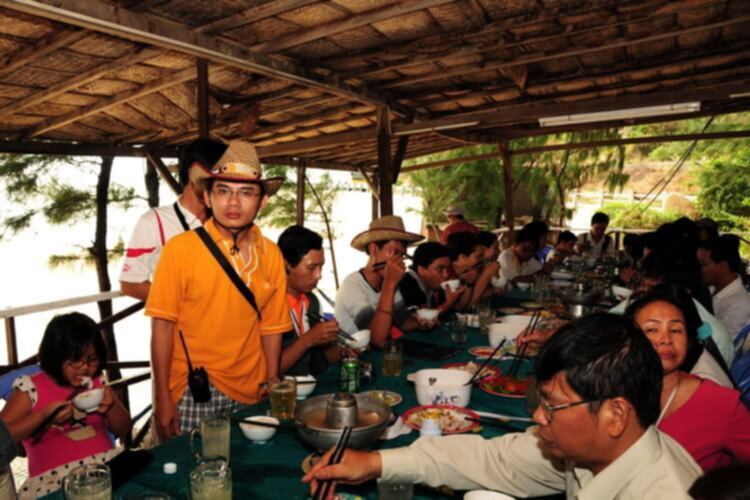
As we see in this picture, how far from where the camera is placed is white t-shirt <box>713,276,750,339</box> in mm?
4133

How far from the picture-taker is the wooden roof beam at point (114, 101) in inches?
186

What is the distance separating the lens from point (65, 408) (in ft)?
7.46

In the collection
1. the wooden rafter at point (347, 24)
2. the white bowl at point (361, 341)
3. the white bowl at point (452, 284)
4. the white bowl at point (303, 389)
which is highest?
the wooden rafter at point (347, 24)

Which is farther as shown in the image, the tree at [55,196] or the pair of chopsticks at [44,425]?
the tree at [55,196]

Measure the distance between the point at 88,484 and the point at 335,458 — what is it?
688 millimetres

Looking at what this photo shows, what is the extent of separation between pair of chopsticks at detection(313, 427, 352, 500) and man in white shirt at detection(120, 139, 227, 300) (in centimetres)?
170

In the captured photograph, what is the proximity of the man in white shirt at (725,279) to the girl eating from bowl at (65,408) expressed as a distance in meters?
4.38

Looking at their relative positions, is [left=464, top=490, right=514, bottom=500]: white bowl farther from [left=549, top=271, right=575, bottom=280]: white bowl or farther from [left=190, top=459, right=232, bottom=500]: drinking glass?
[left=549, top=271, right=575, bottom=280]: white bowl

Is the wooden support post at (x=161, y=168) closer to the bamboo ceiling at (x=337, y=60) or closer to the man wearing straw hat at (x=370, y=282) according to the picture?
the bamboo ceiling at (x=337, y=60)

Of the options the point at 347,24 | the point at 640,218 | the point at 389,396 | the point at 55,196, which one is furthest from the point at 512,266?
the point at 640,218

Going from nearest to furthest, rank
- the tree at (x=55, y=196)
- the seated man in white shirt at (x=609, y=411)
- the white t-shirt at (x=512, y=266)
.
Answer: the seated man in white shirt at (x=609, y=411), the white t-shirt at (x=512, y=266), the tree at (x=55, y=196)

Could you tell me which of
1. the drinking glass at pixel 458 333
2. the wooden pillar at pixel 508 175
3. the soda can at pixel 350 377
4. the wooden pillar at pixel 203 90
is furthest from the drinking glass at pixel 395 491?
the wooden pillar at pixel 508 175

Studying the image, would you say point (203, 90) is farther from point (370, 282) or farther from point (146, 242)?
point (370, 282)

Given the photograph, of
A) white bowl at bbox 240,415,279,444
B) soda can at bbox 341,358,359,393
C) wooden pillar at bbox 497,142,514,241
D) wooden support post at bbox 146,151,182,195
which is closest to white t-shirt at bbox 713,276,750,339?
soda can at bbox 341,358,359,393
